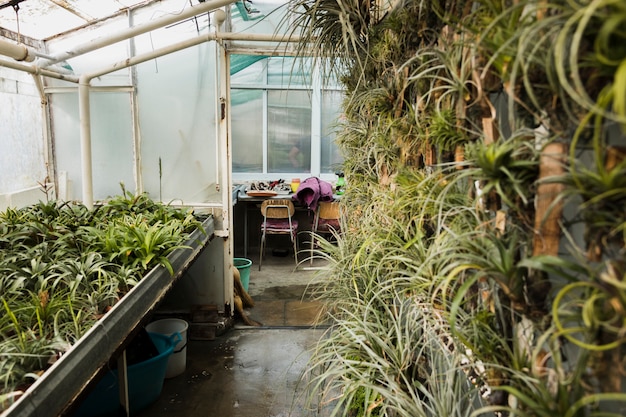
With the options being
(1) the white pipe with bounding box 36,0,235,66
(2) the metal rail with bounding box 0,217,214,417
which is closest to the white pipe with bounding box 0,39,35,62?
(1) the white pipe with bounding box 36,0,235,66

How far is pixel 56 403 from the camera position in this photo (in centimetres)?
116

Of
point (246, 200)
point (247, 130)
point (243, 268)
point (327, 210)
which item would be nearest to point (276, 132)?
point (247, 130)

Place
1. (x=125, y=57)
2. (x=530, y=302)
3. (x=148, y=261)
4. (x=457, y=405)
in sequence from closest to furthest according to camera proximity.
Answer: (x=530, y=302) < (x=457, y=405) < (x=148, y=261) < (x=125, y=57)

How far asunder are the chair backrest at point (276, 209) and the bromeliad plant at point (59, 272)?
7.65 feet

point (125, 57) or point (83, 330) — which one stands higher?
point (125, 57)

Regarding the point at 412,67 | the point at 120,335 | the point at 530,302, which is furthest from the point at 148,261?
the point at 530,302

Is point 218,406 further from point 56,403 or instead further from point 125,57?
point 125,57

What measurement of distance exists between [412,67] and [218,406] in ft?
7.25

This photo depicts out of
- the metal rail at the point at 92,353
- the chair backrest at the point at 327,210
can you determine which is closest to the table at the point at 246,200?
the chair backrest at the point at 327,210

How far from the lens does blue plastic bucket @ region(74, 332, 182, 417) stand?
86.6 inches

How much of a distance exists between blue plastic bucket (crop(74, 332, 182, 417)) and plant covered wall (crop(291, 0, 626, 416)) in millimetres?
1437

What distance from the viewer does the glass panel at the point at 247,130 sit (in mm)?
6254

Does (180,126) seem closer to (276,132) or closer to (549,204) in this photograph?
(276,132)

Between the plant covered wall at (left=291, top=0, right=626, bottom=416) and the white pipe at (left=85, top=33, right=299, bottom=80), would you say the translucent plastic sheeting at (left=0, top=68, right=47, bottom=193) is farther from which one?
the plant covered wall at (left=291, top=0, right=626, bottom=416)
